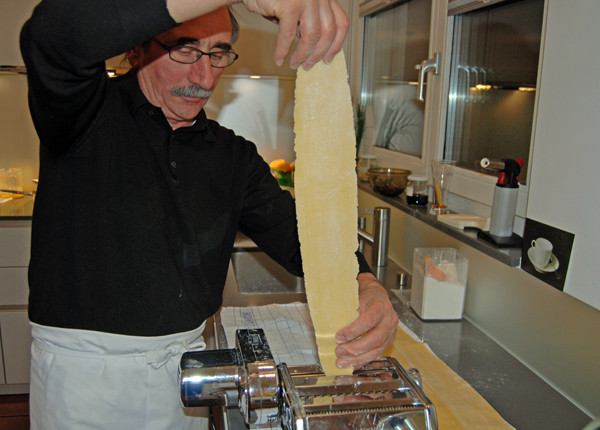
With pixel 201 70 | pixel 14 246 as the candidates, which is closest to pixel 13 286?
pixel 14 246

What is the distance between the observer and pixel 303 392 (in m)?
0.70

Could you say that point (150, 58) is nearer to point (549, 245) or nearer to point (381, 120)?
point (549, 245)

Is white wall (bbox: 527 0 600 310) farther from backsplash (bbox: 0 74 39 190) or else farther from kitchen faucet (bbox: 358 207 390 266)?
backsplash (bbox: 0 74 39 190)

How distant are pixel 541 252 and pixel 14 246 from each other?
90.6 inches

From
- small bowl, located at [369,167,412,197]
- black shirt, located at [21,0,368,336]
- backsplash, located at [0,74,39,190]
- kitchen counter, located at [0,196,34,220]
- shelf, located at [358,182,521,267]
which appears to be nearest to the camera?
black shirt, located at [21,0,368,336]

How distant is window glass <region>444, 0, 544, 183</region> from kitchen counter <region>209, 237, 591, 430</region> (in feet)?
1.60

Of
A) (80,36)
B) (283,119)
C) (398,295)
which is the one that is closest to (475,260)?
(398,295)

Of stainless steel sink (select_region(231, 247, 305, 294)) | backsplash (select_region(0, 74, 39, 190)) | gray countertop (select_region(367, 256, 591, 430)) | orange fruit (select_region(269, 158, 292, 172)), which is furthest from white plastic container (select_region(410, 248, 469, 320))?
backsplash (select_region(0, 74, 39, 190))

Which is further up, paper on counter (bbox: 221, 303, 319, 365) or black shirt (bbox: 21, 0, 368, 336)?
black shirt (bbox: 21, 0, 368, 336)

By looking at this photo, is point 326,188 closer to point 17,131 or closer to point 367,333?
point 367,333

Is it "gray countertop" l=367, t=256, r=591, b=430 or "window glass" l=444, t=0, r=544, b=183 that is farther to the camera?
"window glass" l=444, t=0, r=544, b=183

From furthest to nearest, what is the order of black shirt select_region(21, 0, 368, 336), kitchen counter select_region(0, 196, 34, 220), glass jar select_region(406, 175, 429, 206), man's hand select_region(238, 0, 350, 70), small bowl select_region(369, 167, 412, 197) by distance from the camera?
kitchen counter select_region(0, 196, 34, 220) < small bowl select_region(369, 167, 412, 197) < glass jar select_region(406, 175, 429, 206) < black shirt select_region(21, 0, 368, 336) < man's hand select_region(238, 0, 350, 70)

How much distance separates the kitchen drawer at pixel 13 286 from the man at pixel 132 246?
63.0 inches

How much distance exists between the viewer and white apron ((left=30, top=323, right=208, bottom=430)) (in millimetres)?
1062
